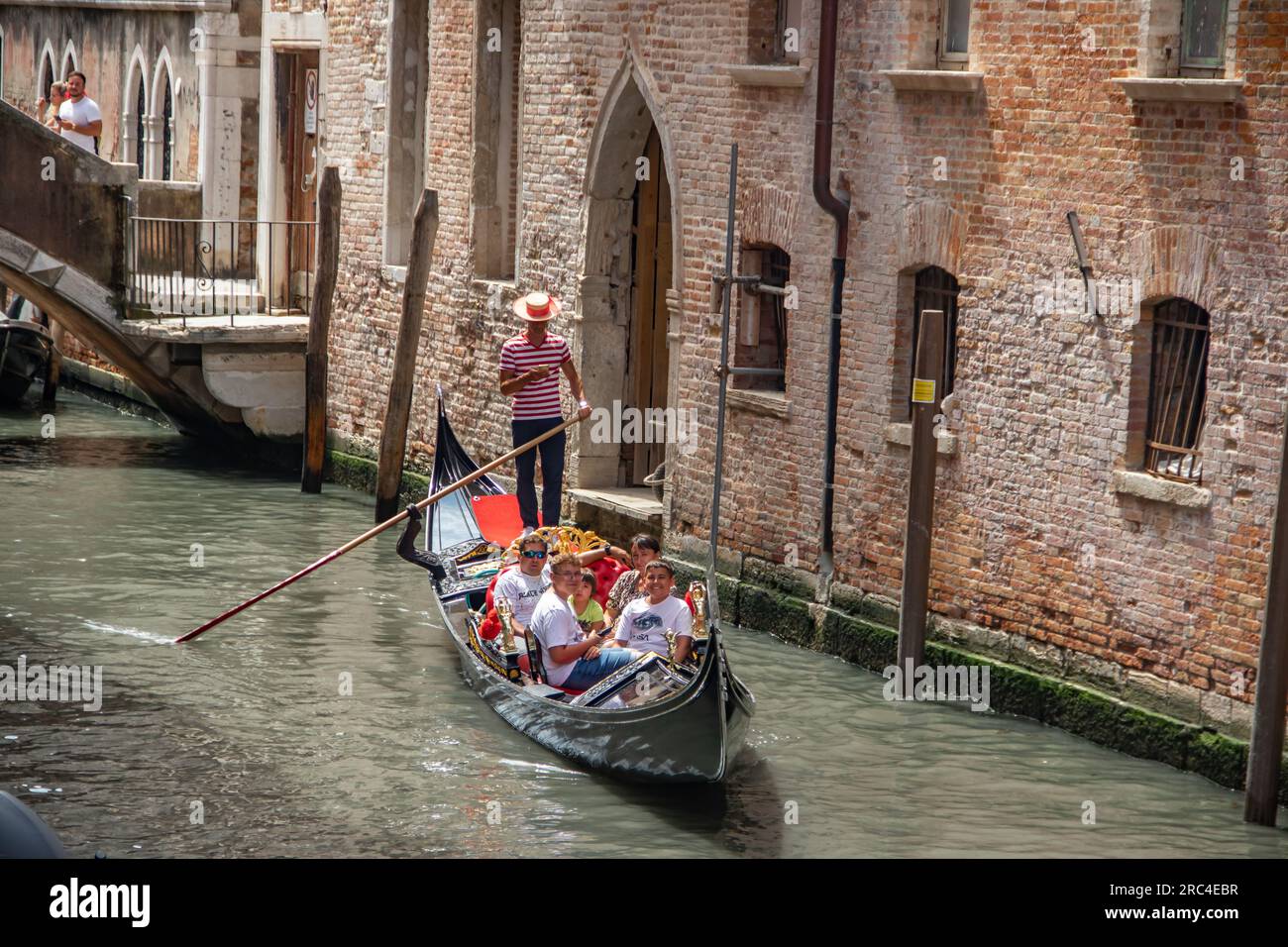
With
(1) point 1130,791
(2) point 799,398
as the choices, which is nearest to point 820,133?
(2) point 799,398

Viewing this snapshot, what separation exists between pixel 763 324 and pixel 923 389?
2368mm

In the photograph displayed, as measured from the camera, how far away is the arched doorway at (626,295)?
13.2 meters

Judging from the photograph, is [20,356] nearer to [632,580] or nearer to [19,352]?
[19,352]

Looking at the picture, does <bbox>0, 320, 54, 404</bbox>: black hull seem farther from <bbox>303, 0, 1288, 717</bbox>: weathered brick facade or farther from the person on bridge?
<bbox>303, 0, 1288, 717</bbox>: weathered brick facade

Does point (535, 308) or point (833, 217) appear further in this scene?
point (535, 308)

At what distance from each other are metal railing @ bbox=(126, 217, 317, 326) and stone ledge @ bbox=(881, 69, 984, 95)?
6.50 meters

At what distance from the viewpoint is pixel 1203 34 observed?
9117 mm

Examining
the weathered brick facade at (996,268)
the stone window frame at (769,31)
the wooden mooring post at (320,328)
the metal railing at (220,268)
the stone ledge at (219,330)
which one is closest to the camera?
the weathered brick facade at (996,268)

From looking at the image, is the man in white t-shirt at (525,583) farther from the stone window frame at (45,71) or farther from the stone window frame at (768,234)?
the stone window frame at (45,71)

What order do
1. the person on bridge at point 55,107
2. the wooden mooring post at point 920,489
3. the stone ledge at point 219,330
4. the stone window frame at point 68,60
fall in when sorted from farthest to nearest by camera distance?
1. the stone window frame at point 68,60
2. the person on bridge at point 55,107
3. the stone ledge at point 219,330
4. the wooden mooring post at point 920,489

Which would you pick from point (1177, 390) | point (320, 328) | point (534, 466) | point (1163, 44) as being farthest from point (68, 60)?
point (1177, 390)

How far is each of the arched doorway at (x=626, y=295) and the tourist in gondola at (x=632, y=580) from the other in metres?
3.05

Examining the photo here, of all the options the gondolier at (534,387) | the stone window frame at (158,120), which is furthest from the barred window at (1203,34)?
the stone window frame at (158,120)
